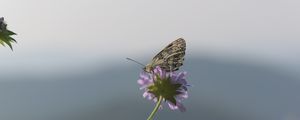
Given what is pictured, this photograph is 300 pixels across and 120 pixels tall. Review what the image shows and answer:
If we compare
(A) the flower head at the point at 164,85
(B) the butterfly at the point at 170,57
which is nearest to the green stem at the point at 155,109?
(A) the flower head at the point at 164,85

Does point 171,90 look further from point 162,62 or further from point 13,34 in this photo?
point 13,34

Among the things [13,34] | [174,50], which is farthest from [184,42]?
[13,34]

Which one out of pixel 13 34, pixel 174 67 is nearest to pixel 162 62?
pixel 174 67

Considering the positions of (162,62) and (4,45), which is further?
(162,62)

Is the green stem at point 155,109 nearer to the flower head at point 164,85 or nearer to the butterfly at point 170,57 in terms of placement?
the flower head at point 164,85

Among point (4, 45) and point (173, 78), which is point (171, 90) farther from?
point (4, 45)
